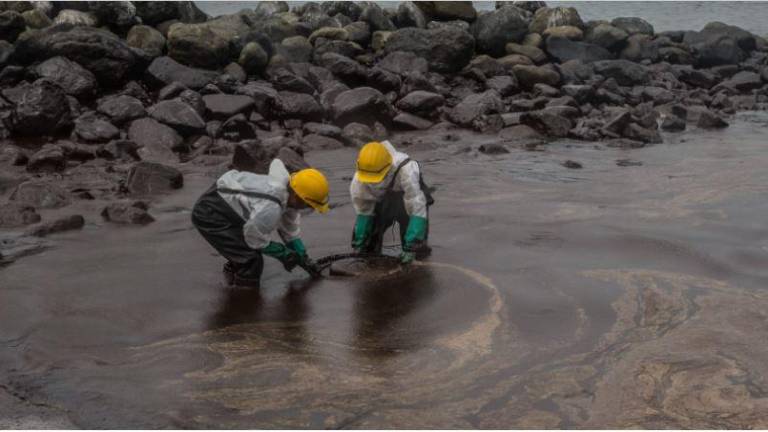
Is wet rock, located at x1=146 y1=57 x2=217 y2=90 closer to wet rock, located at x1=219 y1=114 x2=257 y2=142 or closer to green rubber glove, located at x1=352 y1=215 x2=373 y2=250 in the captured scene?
wet rock, located at x1=219 y1=114 x2=257 y2=142

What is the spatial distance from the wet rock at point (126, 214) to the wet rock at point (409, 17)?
15.5 metres

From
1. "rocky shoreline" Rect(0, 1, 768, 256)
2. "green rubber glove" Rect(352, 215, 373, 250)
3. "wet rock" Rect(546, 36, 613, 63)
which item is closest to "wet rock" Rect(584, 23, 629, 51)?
"rocky shoreline" Rect(0, 1, 768, 256)

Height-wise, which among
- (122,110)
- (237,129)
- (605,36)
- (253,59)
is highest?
(605,36)

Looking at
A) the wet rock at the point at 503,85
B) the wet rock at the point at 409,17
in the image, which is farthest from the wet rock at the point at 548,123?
the wet rock at the point at 409,17

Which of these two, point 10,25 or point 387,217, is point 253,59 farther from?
point 387,217

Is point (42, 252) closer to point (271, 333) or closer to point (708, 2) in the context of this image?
point (271, 333)

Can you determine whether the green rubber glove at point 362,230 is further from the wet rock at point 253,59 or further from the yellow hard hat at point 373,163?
the wet rock at point 253,59

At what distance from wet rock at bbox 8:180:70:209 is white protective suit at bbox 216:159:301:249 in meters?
3.73

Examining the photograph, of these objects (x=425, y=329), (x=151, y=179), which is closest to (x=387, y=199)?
(x=425, y=329)

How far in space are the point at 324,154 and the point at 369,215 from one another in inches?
233

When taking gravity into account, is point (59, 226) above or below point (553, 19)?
below

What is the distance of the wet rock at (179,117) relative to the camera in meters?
13.4

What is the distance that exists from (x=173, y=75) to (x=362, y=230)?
9.95 meters

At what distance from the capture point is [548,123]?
15.5m
